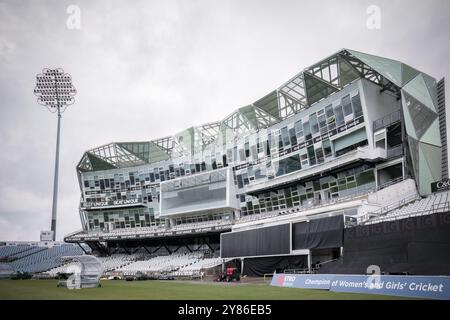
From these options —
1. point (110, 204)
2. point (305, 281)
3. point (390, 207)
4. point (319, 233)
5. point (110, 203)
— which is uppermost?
point (110, 203)

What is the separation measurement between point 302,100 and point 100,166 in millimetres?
52547

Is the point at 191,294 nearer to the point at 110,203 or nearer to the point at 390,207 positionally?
the point at 390,207

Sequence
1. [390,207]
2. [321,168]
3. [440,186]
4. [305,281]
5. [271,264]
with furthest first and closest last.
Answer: [321,168] < [271,264] < [440,186] < [390,207] < [305,281]

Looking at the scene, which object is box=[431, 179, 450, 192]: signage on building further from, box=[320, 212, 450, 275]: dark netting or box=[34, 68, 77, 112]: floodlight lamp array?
box=[34, 68, 77, 112]: floodlight lamp array

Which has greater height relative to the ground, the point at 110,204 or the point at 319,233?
the point at 110,204

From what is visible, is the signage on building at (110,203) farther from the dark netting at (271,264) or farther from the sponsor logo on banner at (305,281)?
the sponsor logo on banner at (305,281)

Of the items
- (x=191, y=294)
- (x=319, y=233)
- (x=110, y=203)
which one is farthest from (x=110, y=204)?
(x=191, y=294)

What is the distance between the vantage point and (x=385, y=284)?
65.8 ft

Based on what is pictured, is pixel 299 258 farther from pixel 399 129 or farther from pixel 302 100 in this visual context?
pixel 302 100

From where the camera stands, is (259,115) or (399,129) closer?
(399,129)

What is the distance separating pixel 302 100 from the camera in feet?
183

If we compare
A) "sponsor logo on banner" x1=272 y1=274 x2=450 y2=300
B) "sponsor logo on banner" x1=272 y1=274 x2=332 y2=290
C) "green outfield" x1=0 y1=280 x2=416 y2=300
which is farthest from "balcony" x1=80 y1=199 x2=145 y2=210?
"sponsor logo on banner" x1=272 y1=274 x2=450 y2=300
